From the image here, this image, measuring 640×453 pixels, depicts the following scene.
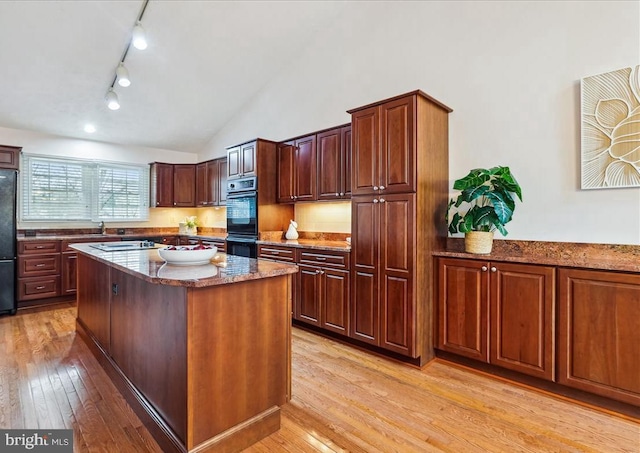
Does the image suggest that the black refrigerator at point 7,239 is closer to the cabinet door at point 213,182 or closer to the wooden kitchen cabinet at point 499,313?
the cabinet door at point 213,182

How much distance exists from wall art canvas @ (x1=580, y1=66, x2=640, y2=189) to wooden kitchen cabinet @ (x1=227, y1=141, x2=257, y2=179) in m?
3.48

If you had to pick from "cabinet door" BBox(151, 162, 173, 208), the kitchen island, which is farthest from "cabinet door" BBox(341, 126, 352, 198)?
"cabinet door" BBox(151, 162, 173, 208)

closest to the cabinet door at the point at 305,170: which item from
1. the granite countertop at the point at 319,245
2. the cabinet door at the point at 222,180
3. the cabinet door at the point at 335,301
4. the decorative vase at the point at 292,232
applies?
the decorative vase at the point at 292,232

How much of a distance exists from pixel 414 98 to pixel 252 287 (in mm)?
1999

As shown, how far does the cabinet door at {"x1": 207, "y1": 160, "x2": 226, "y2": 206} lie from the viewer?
582cm

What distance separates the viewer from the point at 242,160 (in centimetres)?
475

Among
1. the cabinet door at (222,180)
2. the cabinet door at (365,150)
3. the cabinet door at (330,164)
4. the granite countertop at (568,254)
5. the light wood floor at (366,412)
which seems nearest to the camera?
the light wood floor at (366,412)

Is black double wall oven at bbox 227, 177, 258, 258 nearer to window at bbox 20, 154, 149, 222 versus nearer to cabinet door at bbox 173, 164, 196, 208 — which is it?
cabinet door at bbox 173, 164, 196, 208

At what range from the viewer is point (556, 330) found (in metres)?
2.34

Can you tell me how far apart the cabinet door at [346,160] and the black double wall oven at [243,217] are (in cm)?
132

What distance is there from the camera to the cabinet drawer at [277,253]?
12.7ft

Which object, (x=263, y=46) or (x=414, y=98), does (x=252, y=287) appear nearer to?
(x=414, y=98)

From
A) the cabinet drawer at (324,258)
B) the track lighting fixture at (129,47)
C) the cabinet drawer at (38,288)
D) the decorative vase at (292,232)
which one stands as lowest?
the cabinet drawer at (38,288)

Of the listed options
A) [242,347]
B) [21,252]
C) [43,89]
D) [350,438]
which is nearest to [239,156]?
[43,89]
